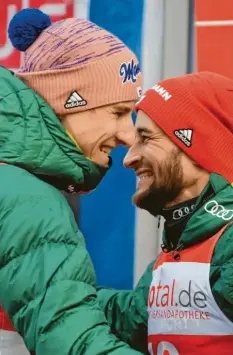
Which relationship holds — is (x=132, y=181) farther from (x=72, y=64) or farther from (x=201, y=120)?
(x=72, y=64)

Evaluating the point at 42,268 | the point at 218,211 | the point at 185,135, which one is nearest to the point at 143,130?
the point at 185,135

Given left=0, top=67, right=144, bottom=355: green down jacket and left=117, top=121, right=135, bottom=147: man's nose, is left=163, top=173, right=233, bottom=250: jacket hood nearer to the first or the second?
left=117, top=121, right=135, bottom=147: man's nose

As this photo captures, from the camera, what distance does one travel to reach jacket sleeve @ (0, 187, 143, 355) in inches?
80.0

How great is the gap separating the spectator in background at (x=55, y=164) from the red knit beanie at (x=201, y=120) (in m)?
0.17

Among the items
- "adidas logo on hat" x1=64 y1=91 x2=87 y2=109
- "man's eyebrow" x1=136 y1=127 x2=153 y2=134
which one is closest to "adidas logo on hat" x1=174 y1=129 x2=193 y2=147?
"man's eyebrow" x1=136 y1=127 x2=153 y2=134

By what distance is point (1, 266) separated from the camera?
2.08 m

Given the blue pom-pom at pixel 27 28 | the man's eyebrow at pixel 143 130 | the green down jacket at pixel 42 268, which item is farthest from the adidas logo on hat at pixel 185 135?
the green down jacket at pixel 42 268

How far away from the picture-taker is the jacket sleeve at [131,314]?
2893mm

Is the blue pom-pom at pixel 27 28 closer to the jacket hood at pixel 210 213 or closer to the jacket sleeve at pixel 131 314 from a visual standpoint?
the jacket hood at pixel 210 213

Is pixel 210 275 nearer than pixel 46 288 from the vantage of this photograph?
No

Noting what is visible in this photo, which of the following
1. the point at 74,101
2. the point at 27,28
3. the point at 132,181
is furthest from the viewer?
the point at 132,181

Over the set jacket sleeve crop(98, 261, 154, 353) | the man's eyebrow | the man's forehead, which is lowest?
jacket sleeve crop(98, 261, 154, 353)

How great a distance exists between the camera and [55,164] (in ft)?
7.36

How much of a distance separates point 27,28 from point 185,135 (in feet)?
1.99
